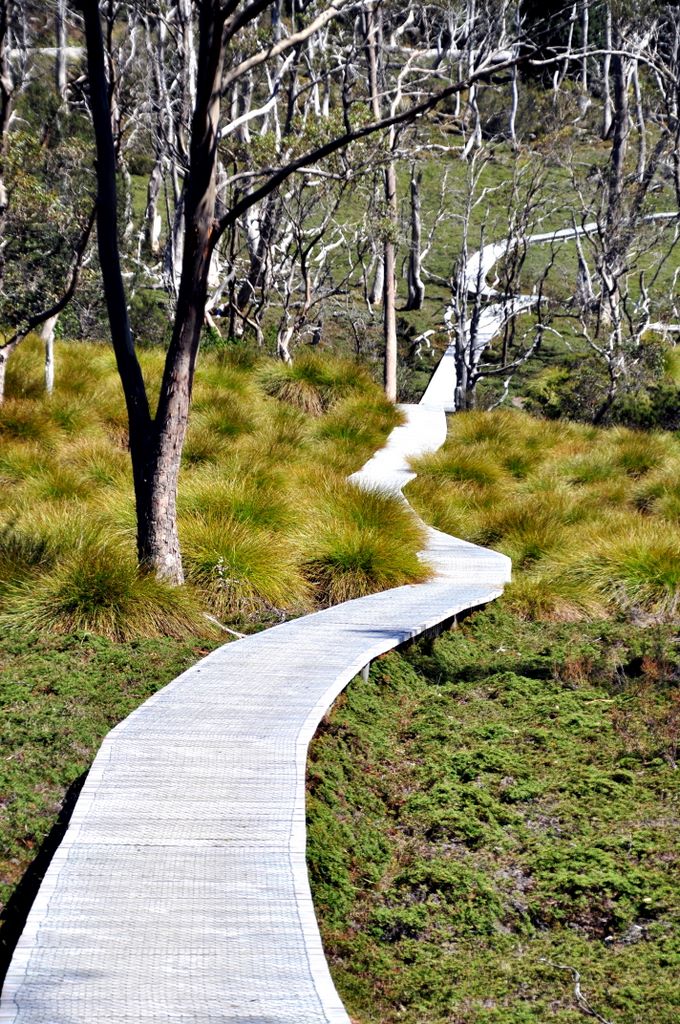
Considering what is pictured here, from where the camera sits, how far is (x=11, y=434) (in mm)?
11648

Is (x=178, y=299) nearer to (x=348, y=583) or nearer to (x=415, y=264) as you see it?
(x=348, y=583)

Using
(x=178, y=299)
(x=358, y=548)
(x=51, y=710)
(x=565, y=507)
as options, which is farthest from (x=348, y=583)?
(x=51, y=710)

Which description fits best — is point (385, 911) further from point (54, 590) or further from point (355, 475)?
point (355, 475)

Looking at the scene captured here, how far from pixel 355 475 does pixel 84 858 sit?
8826mm

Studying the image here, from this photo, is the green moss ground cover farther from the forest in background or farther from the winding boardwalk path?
the winding boardwalk path

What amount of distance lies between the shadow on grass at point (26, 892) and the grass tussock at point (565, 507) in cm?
516

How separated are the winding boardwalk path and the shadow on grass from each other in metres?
0.33

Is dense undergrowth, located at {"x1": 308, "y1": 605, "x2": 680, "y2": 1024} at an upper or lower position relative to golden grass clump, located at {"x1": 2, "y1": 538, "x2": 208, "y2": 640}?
lower

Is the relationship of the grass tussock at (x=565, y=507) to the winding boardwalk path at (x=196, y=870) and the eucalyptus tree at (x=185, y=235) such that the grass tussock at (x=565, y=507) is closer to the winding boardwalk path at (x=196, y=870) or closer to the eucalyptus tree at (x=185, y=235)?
the winding boardwalk path at (x=196, y=870)

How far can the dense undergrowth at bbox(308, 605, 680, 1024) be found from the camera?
4633 mm

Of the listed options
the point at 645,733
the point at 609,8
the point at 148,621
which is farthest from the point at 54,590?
the point at 609,8

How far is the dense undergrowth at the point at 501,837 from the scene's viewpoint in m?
4.63

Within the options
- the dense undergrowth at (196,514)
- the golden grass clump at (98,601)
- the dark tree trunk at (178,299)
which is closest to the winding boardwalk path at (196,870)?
the golden grass clump at (98,601)

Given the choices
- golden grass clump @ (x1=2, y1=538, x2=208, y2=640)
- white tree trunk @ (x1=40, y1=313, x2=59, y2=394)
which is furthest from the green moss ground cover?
white tree trunk @ (x1=40, y1=313, x2=59, y2=394)
